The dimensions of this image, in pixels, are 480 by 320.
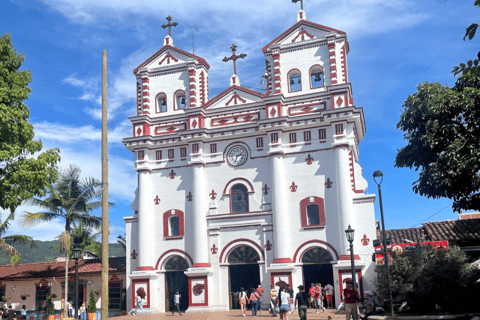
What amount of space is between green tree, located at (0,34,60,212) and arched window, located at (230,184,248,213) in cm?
1251

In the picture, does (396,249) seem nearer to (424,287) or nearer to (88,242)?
(424,287)

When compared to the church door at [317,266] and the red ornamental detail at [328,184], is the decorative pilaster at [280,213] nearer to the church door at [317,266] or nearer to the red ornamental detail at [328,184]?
the church door at [317,266]

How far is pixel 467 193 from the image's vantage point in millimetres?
19922

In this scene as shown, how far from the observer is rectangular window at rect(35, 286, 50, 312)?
1468 inches

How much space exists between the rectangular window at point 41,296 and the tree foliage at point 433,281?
25.0 m

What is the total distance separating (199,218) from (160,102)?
9009mm

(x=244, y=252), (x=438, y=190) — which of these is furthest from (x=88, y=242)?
(x=438, y=190)

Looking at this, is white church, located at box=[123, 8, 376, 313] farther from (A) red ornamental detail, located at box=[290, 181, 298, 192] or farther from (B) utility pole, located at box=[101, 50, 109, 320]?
(B) utility pole, located at box=[101, 50, 109, 320]

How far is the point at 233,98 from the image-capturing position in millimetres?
33875

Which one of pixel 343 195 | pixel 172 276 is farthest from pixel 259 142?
pixel 172 276

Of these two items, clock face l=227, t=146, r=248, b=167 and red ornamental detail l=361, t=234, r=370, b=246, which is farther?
clock face l=227, t=146, r=248, b=167

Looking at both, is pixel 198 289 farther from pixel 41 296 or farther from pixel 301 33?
pixel 301 33

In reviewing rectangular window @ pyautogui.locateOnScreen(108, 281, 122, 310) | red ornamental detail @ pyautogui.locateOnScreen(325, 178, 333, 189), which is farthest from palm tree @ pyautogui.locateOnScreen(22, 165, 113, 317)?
red ornamental detail @ pyautogui.locateOnScreen(325, 178, 333, 189)

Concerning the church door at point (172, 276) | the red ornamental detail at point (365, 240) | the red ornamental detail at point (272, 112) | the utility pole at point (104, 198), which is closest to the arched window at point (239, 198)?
the church door at point (172, 276)
